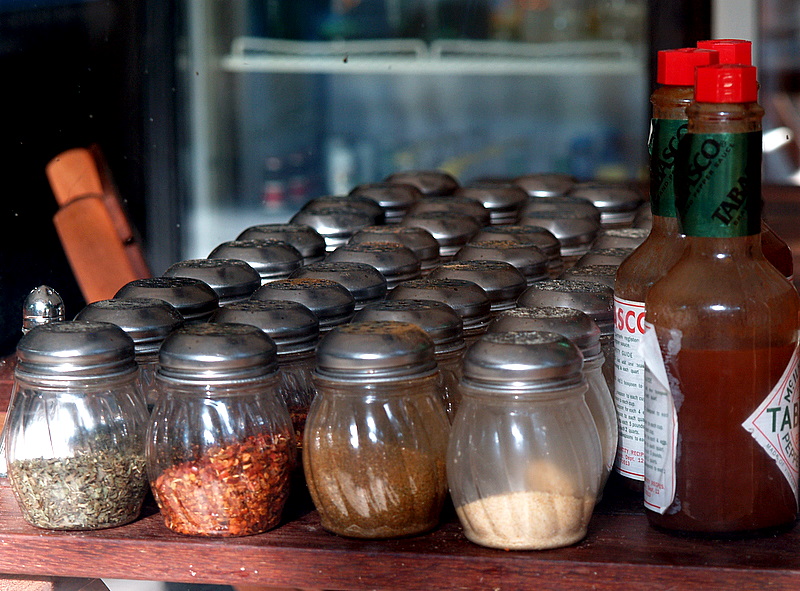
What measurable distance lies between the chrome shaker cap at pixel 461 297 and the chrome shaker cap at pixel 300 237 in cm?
32

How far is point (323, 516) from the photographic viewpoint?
661 millimetres

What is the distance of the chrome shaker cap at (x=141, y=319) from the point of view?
0.74 meters

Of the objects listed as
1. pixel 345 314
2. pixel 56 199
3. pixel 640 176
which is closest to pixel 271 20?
pixel 640 176

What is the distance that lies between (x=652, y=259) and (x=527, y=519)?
210mm

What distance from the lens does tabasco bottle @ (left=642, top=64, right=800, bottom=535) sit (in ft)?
1.97

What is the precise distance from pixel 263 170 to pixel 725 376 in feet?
8.76

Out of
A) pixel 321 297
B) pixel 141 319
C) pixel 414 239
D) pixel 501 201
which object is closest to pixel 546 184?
pixel 501 201

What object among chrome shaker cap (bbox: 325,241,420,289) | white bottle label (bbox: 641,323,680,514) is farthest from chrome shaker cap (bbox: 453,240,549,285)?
white bottle label (bbox: 641,323,680,514)

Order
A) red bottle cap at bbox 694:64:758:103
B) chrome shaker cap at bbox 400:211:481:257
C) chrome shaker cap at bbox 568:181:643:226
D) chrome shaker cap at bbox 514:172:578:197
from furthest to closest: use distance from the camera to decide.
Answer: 1. chrome shaker cap at bbox 514:172:578:197
2. chrome shaker cap at bbox 568:181:643:226
3. chrome shaker cap at bbox 400:211:481:257
4. red bottle cap at bbox 694:64:758:103

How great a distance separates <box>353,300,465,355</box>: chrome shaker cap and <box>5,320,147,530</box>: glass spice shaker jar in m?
0.18

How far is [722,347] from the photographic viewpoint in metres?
0.60

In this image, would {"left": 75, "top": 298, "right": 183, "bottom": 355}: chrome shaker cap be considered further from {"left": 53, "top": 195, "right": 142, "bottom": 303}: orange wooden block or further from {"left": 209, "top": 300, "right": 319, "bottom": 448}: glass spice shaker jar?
{"left": 53, "top": 195, "right": 142, "bottom": 303}: orange wooden block

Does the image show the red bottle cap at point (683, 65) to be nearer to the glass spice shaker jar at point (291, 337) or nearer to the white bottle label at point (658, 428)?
the white bottle label at point (658, 428)

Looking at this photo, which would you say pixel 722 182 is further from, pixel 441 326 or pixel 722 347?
pixel 441 326
